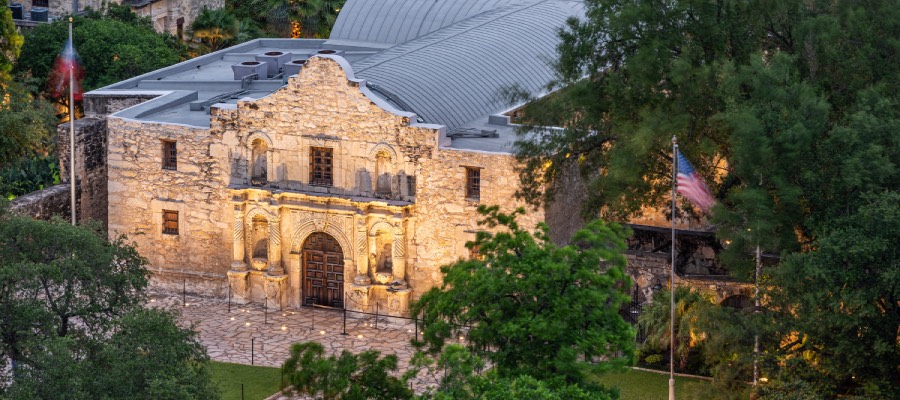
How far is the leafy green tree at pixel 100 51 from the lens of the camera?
238ft

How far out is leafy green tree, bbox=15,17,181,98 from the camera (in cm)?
7256

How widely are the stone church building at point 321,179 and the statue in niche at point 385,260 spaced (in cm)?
6

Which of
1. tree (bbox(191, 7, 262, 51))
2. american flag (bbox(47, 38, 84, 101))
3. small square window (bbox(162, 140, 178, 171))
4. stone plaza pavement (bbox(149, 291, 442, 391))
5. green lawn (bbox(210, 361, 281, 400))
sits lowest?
green lawn (bbox(210, 361, 281, 400))

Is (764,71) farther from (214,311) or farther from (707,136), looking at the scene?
(214,311)

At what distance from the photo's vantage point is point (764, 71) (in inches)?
1794

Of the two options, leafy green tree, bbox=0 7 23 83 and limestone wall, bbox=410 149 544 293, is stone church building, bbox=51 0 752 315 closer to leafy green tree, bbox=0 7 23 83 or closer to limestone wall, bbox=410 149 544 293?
limestone wall, bbox=410 149 544 293

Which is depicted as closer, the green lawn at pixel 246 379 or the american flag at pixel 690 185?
the american flag at pixel 690 185

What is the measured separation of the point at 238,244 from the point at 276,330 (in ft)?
10.9

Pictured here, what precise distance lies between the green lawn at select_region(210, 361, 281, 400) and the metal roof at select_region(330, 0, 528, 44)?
20912 millimetres

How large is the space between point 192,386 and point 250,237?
1944 cm

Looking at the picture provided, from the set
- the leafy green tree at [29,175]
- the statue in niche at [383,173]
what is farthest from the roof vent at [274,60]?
the statue in niche at [383,173]

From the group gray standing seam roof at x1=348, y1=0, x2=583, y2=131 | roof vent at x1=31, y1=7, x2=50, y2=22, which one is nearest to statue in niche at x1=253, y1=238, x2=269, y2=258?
gray standing seam roof at x1=348, y1=0, x2=583, y2=131

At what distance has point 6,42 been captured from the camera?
66312 mm

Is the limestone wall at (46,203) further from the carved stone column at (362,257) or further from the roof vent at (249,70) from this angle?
the carved stone column at (362,257)
